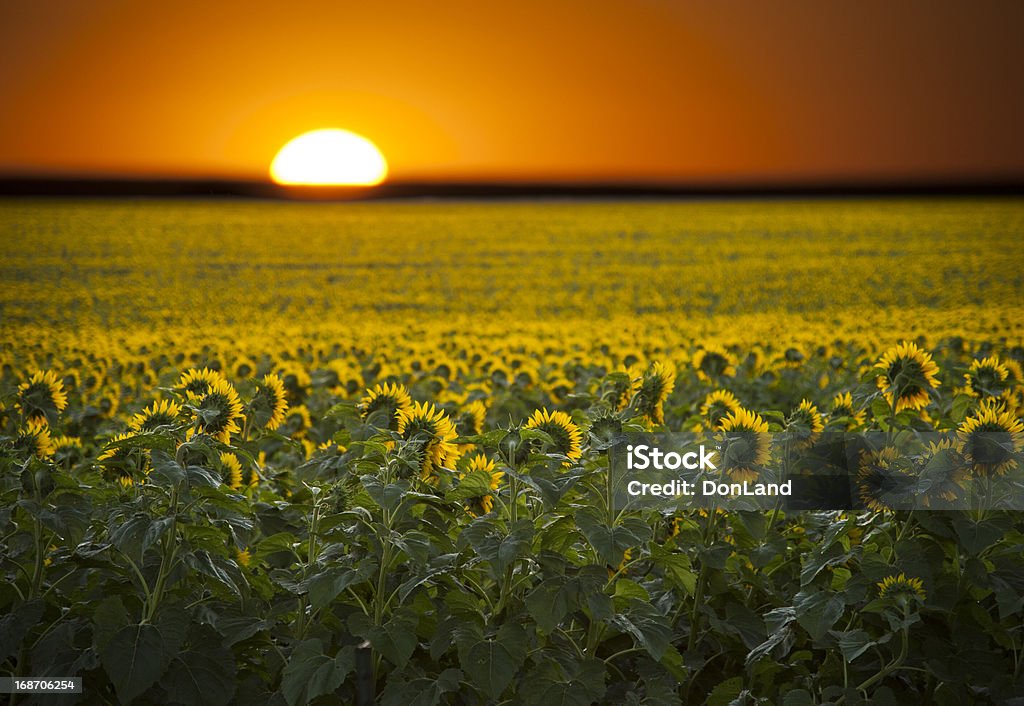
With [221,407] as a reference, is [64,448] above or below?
below

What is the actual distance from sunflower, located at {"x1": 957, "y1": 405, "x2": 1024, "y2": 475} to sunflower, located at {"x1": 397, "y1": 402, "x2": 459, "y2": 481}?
161cm

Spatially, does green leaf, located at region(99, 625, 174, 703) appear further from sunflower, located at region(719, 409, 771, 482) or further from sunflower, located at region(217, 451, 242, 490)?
sunflower, located at region(719, 409, 771, 482)

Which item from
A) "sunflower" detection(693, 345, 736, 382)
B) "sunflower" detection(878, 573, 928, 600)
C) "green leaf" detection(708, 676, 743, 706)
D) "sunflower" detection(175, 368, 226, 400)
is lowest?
"green leaf" detection(708, 676, 743, 706)

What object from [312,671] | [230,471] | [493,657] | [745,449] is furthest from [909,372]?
[230,471]

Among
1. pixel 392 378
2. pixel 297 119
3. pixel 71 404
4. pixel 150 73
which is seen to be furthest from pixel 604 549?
pixel 297 119

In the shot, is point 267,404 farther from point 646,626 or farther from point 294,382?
point 294,382

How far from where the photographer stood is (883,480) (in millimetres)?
3377

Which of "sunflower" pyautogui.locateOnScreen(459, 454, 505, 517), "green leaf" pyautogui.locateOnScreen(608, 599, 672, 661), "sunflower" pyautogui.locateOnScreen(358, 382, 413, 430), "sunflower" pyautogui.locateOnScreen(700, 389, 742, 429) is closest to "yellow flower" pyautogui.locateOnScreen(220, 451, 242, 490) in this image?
"sunflower" pyautogui.locateOnScreen(358, 382, 413, 430)

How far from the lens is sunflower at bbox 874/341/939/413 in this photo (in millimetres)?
3723

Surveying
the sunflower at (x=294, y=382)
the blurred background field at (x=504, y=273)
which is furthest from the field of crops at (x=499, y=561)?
the blurred background field at (x=504, y=273)

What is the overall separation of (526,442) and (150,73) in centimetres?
1173

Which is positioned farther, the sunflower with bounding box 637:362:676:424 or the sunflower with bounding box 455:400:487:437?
the sunflower with bounding box 455:400:487:437

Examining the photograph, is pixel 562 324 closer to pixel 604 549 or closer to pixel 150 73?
pixel 150 73

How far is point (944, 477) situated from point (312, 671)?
1989 millimetres
